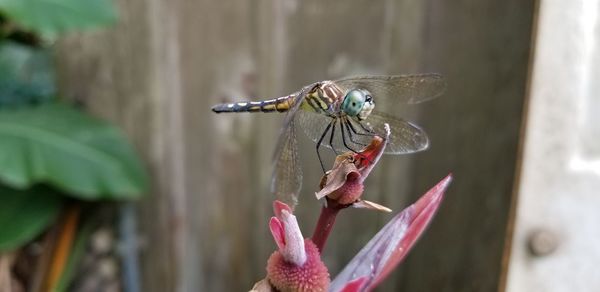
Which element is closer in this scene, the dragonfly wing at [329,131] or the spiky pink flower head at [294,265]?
the spiky pink flower head at [294,265]

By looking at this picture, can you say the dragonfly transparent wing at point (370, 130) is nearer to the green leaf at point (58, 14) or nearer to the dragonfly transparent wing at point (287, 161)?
the dragonfly transparent wing at point (287, 161)

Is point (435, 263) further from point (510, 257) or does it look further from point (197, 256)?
point (197, 256)

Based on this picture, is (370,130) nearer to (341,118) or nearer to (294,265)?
(341,118)

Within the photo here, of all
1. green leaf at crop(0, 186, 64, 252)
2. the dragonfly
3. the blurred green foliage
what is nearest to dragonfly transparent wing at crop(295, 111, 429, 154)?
the dragonfly

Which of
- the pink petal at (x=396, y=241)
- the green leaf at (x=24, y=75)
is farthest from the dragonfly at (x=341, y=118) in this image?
the green leaf at (x=24, y=75)

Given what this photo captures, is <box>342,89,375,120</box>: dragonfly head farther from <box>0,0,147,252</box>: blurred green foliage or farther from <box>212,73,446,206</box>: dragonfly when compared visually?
<box>0,0,147,252</box>: blurred green foliage

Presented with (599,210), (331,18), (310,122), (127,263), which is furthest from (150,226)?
(599,210)
